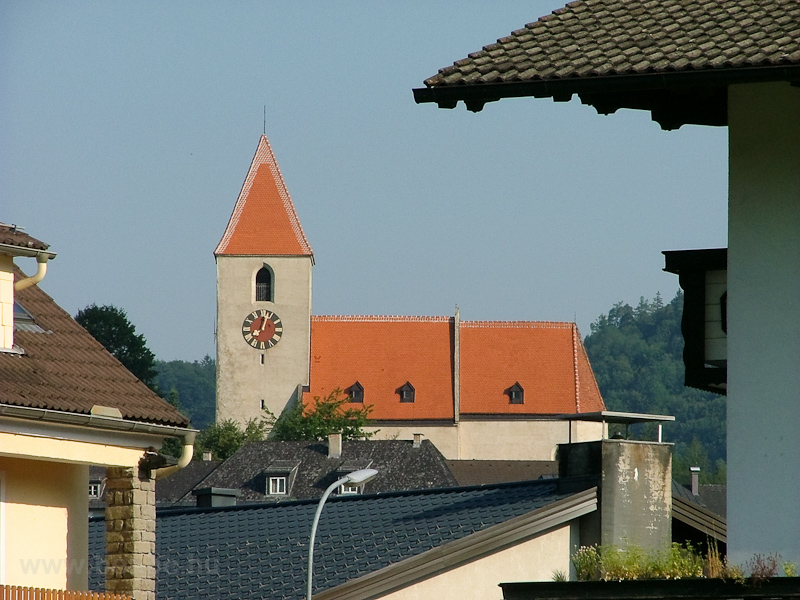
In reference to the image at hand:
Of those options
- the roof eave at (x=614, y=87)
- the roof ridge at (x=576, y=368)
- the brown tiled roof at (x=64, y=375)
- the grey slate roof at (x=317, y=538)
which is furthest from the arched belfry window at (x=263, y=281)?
the roof eave at (x=614, y=87)

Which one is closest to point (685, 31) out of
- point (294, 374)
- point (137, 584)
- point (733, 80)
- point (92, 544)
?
point (733, 80)

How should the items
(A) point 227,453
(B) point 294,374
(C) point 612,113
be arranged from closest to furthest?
(C) point 612,113
(A) point 227,453
(B) point 294,374

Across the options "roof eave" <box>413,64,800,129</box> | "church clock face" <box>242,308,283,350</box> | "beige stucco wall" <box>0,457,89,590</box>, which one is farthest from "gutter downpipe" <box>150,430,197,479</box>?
"church clock face" <box>242,308,283,350</box>

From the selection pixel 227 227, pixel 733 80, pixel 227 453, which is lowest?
pixel 227 453

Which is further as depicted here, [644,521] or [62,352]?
[644,521]

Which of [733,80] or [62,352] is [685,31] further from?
[62,352]

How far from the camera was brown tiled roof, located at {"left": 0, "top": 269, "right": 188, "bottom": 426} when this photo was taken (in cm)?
1181

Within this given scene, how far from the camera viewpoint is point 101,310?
93.6 metres

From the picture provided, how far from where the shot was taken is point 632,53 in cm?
762

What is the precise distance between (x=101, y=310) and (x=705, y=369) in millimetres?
87216

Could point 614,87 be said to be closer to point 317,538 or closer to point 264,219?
point 317,538

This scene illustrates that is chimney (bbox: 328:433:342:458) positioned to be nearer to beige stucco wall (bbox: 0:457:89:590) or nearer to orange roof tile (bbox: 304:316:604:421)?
orange roof tile (bbox: 304:316:604:421)

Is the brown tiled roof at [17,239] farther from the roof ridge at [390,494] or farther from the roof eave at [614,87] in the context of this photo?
the roof ridge at [390,494]

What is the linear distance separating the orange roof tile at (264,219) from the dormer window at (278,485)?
20.8 meters
